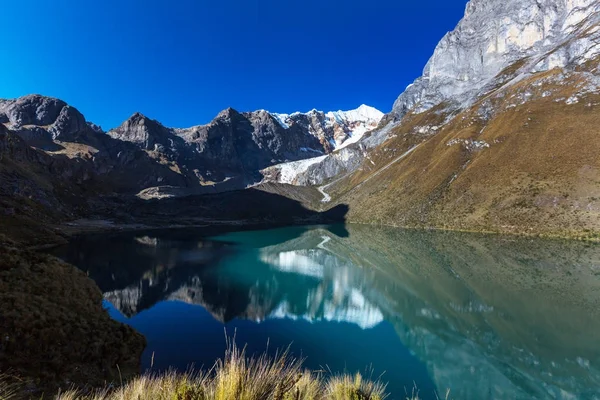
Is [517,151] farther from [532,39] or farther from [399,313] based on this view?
[532,39]

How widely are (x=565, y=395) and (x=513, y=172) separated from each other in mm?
89315

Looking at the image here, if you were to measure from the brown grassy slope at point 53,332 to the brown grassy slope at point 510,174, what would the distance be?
75.7 meters

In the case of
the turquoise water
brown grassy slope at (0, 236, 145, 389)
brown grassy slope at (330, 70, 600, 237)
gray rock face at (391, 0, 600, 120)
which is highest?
gray rock face at (391, 0, 600, 120)

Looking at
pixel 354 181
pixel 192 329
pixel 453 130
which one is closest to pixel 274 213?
pixel 354 181

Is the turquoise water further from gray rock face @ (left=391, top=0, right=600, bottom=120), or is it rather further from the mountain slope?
gray rock face @ (left=391, top=0, right=600, bottom=120)

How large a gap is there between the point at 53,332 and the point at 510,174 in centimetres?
10203

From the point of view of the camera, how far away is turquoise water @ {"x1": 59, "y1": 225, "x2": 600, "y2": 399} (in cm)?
1641

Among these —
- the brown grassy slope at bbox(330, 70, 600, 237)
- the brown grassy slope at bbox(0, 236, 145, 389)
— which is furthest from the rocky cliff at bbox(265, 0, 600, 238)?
the brown grassy slope at bbox(0, 236, 145, 389)

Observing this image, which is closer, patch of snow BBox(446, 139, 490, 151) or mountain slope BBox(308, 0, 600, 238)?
mountain slope BBox(308, 0, 600, 238)

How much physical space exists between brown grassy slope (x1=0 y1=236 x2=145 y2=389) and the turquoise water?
2457 millimetres

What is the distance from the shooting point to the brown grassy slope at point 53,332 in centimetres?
1207

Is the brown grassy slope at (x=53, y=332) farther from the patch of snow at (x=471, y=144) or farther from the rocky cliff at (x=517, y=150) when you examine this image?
the patch of snow at (x=471, y=144)

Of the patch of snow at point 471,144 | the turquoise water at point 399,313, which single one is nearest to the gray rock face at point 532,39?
the patch of snow at point 471,144

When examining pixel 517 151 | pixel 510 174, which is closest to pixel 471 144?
pixel 517 151
